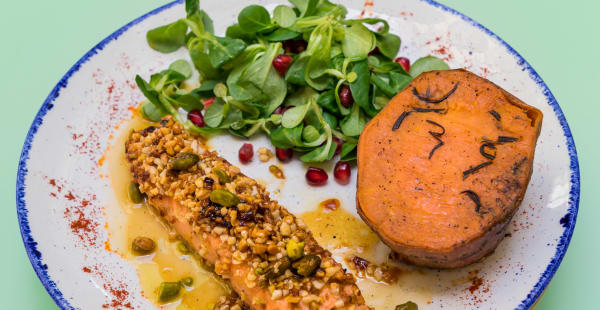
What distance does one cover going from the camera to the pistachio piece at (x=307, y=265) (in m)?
3.80

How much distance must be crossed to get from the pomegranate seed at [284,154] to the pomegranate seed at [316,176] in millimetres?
206

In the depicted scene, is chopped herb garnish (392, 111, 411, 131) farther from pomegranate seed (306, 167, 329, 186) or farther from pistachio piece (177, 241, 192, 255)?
pistachio piece (177, 241, 192, 255)

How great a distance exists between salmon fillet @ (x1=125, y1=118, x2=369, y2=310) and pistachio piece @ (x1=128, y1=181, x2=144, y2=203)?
0.49ft

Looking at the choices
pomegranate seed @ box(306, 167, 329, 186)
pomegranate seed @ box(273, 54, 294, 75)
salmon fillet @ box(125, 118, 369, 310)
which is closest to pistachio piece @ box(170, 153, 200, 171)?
salmon fillet @ box(125, 118, 369, 310)

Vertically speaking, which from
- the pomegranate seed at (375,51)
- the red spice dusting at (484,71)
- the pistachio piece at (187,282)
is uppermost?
the pomegranate seed at (375,51)

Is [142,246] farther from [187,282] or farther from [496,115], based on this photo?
[496,115]

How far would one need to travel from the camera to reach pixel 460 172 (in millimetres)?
3898

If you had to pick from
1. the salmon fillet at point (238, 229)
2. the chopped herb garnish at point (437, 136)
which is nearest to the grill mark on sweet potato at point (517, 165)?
the chopped herb garnish at point (437, 136)

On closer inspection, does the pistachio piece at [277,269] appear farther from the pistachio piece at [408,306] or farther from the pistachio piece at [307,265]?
the pistachio piece at [408,306]

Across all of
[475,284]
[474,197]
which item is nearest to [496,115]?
[474,197]

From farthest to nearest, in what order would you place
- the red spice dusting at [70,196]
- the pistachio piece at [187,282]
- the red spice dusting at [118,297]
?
the red spice dusting at [70,196]
the pistachio piece at [187,282]
the red spice dusting at [118,297]

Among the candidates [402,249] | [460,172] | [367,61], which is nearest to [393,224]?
[402,249]

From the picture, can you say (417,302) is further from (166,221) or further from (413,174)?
(166,221)

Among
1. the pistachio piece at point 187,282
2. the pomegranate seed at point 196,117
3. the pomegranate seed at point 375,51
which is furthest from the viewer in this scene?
the pomegranate seed at point 375,51
